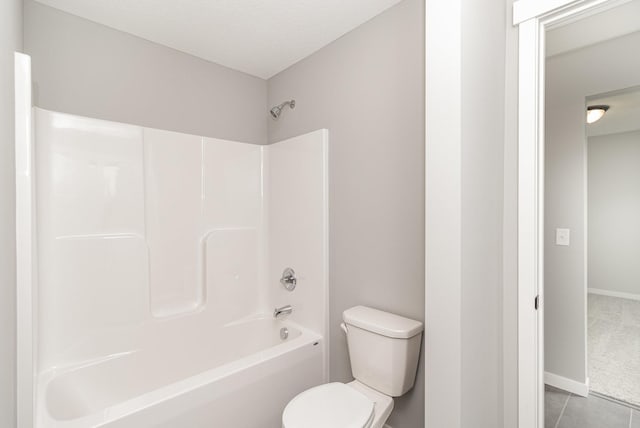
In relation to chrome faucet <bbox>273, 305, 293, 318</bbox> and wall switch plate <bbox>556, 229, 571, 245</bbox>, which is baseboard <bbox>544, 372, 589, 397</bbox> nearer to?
wall switch plate <bbox>556, 229, 571, 245</bbox>

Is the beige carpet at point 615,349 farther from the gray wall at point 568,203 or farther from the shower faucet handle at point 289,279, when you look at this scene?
the shower faucet handle at point 289,279

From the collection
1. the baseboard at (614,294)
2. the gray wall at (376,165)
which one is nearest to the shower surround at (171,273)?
the gray wall at (376,165)

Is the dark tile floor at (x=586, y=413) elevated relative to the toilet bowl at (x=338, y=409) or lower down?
lower down

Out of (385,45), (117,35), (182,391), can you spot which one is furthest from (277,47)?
(182,391)

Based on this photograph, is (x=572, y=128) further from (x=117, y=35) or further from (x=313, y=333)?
(x=117, y=35)

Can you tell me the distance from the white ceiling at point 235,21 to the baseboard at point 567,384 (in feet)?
9.78

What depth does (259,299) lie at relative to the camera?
2.37 metres

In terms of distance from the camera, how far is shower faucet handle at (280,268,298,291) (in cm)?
215

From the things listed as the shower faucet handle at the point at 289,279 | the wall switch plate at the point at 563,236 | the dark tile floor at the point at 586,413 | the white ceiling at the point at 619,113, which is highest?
the white ceiling at the point at 619,113

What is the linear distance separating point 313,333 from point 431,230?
1172 mm

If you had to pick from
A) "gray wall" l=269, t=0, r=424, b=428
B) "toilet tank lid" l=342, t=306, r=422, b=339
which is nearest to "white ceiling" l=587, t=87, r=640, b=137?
"gray wall" l=269, t=0, r=424, b=428

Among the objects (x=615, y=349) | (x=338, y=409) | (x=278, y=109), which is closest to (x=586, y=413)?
(x=615, y=349)

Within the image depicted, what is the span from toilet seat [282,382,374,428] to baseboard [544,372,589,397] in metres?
1.99

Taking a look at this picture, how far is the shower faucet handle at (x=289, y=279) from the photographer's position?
215 cm
